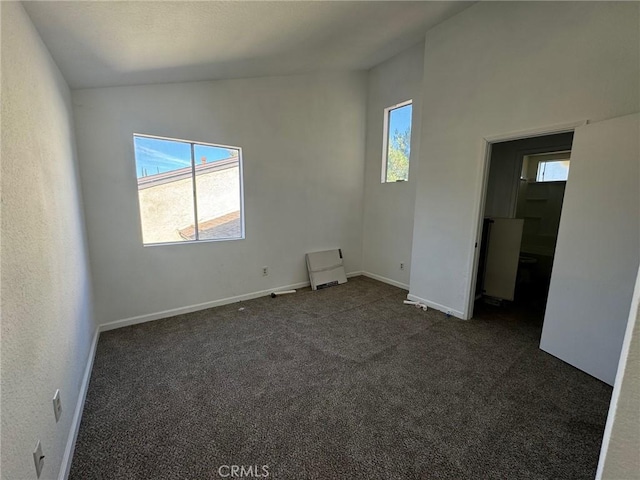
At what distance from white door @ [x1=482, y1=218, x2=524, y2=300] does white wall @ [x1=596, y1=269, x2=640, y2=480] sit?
10.3 ft

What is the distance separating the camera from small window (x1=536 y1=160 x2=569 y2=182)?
467cm

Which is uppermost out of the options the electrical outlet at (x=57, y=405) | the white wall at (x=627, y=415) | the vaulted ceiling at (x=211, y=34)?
the vaulted ceiling at (x=211, y=34)

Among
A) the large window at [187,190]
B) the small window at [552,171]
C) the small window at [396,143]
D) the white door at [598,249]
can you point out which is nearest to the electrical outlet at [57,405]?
the large window at [187,190]

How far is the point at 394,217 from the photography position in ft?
14.2

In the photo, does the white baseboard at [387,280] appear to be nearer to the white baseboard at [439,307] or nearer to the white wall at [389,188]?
the white wall at [389,188]

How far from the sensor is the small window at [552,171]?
4.67 m

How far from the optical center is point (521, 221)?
341 centimetres

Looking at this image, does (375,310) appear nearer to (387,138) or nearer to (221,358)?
(221,358)

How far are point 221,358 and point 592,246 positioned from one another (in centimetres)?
321

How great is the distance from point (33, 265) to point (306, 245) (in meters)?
3.21

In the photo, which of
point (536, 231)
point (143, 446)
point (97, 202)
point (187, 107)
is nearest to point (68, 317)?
point (143, 446)

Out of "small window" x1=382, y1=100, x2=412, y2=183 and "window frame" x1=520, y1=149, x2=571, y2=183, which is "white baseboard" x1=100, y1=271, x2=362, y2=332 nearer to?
"small window" x1=382, y1=100, x2=412, y2=183

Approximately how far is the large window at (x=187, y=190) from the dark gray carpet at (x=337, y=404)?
1.08 meters

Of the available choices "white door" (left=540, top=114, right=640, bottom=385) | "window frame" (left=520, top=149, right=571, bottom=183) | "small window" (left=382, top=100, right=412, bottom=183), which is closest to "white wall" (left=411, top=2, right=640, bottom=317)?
"white door" (left=540, top=114, right=640, bottom=385)
